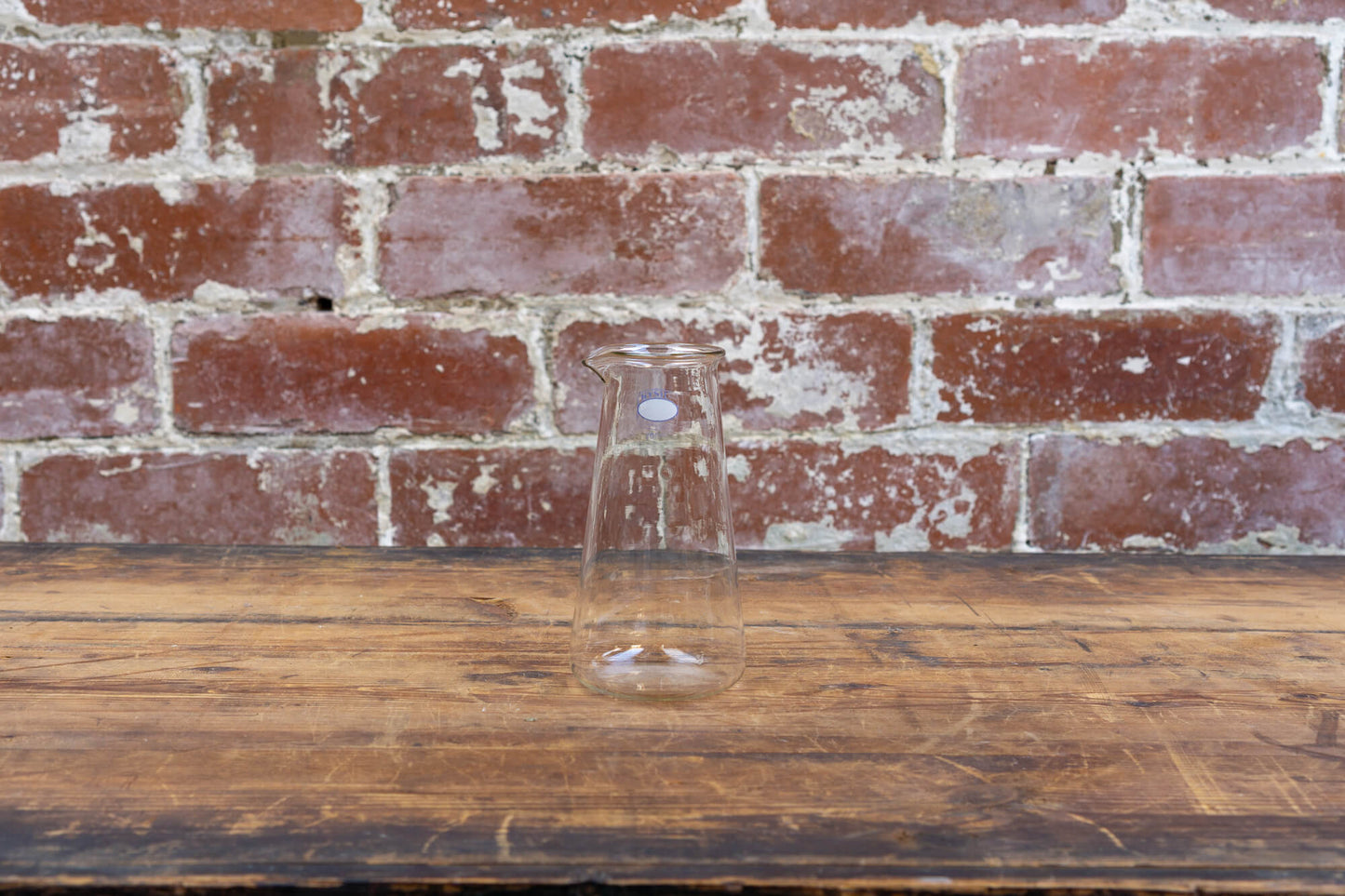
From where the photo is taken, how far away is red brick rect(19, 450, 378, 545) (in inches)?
36.9

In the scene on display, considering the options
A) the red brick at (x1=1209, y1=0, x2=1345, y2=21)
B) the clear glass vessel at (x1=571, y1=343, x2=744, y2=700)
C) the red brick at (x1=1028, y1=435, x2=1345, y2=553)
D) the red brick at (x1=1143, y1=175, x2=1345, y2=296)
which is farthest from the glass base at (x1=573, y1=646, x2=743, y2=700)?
the red brick at (x1=1209, y1=0, x2=1345, y2=21)

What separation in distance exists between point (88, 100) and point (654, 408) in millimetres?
676

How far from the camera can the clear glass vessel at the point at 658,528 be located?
0.55 metres

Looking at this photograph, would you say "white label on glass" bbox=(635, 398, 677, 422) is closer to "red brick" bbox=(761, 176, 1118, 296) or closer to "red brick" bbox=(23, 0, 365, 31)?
"red brick" bbox=(761, 176, 1118, 296)

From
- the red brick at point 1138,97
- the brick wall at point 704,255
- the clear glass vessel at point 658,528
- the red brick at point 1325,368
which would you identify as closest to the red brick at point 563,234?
the brick wall at point 704,255

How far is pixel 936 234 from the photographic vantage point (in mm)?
904

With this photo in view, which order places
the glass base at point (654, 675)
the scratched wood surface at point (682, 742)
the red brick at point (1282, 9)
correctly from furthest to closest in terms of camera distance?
1. the red brick at point (1282, 9)
2. the glass base at point (654, 675)
3. the scratched wood surface at point (682, 742)

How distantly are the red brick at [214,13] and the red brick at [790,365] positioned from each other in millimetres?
341

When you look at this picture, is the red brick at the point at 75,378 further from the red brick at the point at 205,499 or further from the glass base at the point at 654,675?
the glass base at the point at 654,675

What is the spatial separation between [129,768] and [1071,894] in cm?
38

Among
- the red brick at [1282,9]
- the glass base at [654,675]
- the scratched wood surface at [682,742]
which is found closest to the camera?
the scratched wood surface at [682,742]

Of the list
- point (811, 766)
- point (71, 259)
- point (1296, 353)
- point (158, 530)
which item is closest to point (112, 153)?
point (71, 259)

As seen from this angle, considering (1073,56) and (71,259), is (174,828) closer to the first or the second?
(71,259)

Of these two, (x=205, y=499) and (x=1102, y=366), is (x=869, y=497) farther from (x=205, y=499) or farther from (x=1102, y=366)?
(x=205, y=499)
